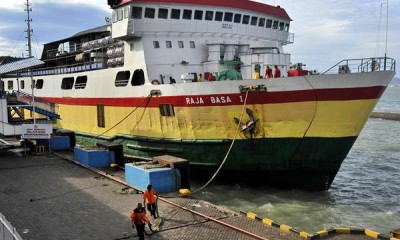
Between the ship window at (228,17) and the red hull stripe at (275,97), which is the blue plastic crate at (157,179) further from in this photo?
the ship window at (228,17)

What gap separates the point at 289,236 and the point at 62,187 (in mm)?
7981

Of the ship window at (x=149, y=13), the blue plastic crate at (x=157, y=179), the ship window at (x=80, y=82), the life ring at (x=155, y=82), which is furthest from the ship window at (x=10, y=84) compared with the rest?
the blue plastic crate at (x=157, y=179)

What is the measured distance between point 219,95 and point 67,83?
13.9m

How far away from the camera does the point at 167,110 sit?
15.8 metres

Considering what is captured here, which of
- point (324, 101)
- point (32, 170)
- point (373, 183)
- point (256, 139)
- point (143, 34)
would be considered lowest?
point (373, 183)

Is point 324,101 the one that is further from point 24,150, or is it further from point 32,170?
point 24,150

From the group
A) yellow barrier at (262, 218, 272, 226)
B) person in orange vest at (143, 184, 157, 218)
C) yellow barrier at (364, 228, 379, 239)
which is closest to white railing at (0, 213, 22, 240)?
person in orange vest at (143, 184, 157, 218)

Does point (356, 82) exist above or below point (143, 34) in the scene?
below

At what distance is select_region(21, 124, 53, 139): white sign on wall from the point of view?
727 inches

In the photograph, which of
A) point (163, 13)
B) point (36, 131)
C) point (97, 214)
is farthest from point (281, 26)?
point (97, 214)

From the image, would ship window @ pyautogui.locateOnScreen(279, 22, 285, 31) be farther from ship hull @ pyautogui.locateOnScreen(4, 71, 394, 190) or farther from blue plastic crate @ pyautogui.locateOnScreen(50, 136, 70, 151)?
blue plastic crate @ pyautogui.locateOnScreen(50, 136, 70, 151)

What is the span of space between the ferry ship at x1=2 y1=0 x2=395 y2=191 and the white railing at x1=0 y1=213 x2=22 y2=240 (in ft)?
29.3

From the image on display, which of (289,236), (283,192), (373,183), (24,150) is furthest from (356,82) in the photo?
(24,150)

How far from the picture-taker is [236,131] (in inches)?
557
